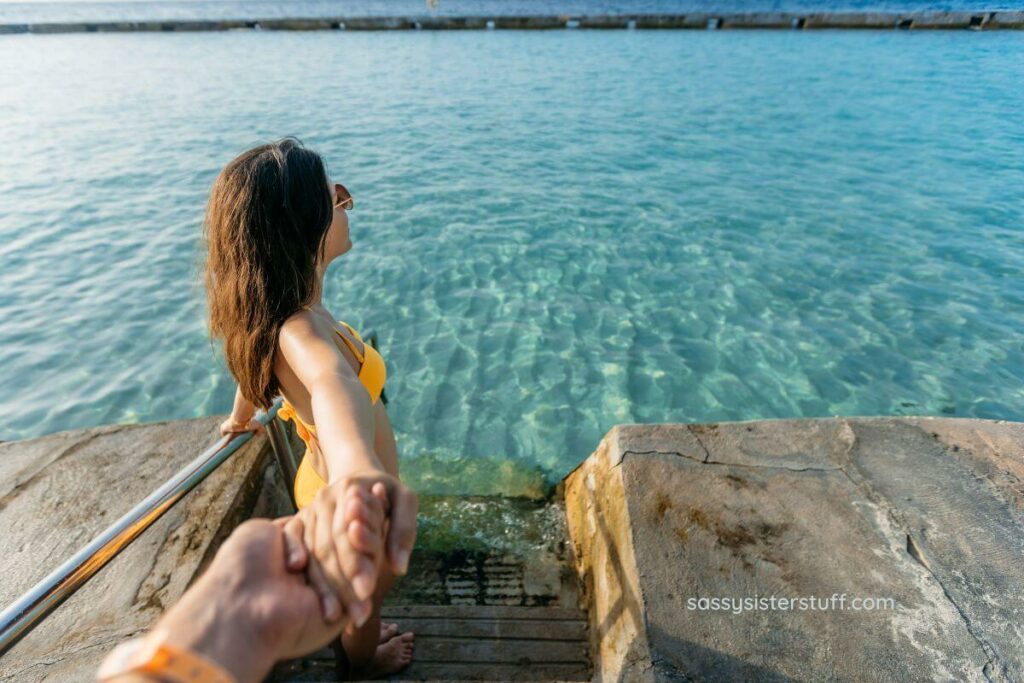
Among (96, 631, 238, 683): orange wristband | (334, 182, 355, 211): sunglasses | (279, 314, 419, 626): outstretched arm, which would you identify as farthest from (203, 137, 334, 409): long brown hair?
(96, 631, 238, 683): orange wristband

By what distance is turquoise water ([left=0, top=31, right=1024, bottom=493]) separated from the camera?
5.05 meters

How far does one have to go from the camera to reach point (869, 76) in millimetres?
17109

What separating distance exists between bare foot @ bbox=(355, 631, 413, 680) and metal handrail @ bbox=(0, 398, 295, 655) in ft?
3.49

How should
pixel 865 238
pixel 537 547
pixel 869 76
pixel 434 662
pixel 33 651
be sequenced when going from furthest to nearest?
1. pixel 869 76
2. pixel 865 238
3. pixel 537 547
4. pixel 434 662
5. pixel 33 651

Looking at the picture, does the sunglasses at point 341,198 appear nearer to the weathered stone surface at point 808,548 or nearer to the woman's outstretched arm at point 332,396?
the woman's outstretched arm at point 332,396

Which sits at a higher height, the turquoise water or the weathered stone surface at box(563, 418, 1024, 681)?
the weathered stone surface at box(563, 418, 1024, 681)

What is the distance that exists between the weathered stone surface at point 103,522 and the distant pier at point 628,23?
3485 centimetres

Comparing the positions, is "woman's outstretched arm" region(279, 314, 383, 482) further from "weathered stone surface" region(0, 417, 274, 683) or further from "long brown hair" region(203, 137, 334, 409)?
"weathered stone surface" region(0, 417, 274, 683)

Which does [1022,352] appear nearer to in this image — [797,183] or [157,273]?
[797,183]

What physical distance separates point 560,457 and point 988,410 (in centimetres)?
395

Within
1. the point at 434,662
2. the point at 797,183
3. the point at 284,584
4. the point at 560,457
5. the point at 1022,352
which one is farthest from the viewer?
the point at 797,183

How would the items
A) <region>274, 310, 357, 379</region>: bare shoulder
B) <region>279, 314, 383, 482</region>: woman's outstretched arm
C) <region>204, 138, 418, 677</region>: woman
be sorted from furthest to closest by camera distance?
<region>274, 310, 357, 379</region>: bare shoulder, <region>204, 138, 418, 677</region>: woman, <region>279, 314, 383, 482</region>: woman's outstretched arm

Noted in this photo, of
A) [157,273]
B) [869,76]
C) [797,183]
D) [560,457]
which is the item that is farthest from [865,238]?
[869,76]

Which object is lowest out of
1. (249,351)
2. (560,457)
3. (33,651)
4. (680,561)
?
(560,457)
